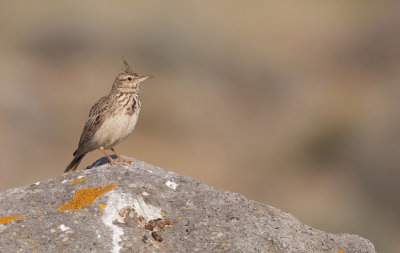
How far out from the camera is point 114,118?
1134 centimetres

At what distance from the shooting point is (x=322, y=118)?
33000 mm

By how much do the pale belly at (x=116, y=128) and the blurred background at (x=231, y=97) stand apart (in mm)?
9607

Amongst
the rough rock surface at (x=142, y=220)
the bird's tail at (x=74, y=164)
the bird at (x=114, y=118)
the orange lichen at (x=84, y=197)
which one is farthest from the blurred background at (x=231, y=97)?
the orange lichen at (x=84, y=197)

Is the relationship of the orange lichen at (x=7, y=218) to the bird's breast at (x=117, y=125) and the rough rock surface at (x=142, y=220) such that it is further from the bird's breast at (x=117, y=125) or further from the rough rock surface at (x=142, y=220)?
the bird's breast at (x=117, y=125)

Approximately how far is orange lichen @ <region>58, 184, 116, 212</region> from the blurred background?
11977 millimetres

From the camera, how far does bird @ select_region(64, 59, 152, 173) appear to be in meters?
11.4

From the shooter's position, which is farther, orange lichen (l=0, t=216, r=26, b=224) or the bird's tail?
the bird's tail

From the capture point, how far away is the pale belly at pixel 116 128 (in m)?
11.3

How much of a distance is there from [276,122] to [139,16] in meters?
17.2

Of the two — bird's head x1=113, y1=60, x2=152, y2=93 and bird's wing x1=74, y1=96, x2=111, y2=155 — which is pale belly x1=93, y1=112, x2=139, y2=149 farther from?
bird's head x1=113, y1=60, x2=152, y2=93

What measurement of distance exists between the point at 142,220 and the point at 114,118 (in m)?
3.82

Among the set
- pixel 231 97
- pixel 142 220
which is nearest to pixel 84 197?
pixel 142 220

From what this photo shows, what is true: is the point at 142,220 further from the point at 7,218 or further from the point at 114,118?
the point at 114,118

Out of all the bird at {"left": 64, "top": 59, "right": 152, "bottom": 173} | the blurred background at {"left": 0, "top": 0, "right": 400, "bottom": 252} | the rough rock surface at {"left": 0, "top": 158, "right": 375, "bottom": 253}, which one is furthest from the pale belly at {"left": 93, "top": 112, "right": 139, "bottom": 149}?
the blurred background at {"left": 0, "top": 0, "right": 400, "bottom": 252}
